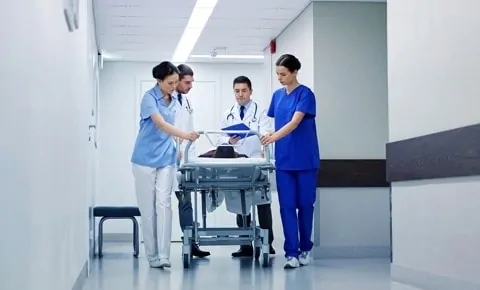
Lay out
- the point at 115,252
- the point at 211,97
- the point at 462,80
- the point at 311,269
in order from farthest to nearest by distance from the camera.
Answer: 1. the point at 211,97
2. the point at 115,252
3. the point at 311,269
4. the point at 462,80

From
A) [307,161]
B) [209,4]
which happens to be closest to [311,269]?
[307,161]

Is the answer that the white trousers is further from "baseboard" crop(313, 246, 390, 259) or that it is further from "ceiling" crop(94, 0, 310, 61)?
"ceiling" crop(94, 0, 310, 61)

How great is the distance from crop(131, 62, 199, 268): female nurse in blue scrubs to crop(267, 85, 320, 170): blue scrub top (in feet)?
2.51

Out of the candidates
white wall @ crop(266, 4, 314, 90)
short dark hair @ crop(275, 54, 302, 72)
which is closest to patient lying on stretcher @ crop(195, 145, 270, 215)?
short dark hair @ crop(275, 54, 302, 72)

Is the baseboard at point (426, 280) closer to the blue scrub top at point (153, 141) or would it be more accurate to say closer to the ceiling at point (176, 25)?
the blue scrub top at point (153, 141)

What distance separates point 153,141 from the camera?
5293mm

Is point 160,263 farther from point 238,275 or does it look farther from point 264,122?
point 264,122

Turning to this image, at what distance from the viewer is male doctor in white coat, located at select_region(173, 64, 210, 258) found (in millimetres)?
5840

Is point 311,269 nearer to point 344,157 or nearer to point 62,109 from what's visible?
point 344,157

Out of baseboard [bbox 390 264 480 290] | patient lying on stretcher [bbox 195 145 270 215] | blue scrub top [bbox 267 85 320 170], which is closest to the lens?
baseboard [bbox 390 264 480 290]

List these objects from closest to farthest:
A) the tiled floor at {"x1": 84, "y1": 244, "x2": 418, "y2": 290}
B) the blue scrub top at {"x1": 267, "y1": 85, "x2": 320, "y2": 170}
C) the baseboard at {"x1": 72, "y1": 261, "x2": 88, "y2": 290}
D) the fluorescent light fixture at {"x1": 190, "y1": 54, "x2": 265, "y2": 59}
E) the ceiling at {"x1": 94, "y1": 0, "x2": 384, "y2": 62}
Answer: the baseboard at {"x1": 72, "y1": 261, "x2": 88, "y2": 290} → the tiled floor at {"x1": 84, "y1": 244, "x2": 418, "y2": 290} → the blue scrub top at {"x1": 267, "y1": 85, "x2": 320, "y2": 170} → the ceiling at {"x1": 94, "y1": 0, "x2": 384, "y2": 62} → the fluorescent light fixture at {"x1": 190, "y1": 54, "x2": 265, "y2": 59}

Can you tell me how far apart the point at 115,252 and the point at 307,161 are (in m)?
2.89

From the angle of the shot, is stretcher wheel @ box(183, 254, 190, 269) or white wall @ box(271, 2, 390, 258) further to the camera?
white wall @ box(271, 2, 390, 258)

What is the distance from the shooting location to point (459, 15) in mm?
3398
